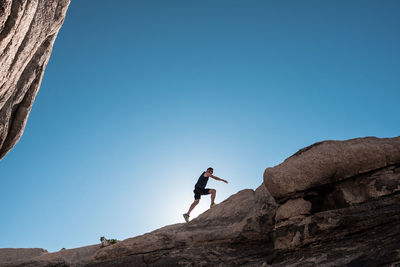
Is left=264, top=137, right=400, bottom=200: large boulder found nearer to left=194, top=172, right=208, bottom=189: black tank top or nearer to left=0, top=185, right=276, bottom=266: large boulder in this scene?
left=0, top=185, right=276, bottom=266: large boulder

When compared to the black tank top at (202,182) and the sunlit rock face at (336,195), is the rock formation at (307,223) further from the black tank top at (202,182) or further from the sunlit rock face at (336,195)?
the black tank top at (202,182)

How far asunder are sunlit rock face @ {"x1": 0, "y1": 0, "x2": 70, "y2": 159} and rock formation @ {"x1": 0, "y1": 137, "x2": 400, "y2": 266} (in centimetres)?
634

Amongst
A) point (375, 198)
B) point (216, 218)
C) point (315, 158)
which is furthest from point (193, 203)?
point (375, 198)

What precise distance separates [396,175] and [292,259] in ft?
13.7

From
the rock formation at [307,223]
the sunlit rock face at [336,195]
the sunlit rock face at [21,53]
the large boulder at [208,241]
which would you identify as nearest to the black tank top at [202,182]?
the large boulder at [208,241]

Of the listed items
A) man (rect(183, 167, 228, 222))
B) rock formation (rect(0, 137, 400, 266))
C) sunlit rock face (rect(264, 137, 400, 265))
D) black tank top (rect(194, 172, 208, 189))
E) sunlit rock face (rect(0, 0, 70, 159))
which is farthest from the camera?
black tank top (rect(194, 172, 208, 189))

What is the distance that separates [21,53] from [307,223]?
9.11 meters

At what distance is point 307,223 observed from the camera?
9.77 meters

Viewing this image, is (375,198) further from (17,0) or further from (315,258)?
(17,0)

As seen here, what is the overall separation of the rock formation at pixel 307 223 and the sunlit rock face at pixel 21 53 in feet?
20.8

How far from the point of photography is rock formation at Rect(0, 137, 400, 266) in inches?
338

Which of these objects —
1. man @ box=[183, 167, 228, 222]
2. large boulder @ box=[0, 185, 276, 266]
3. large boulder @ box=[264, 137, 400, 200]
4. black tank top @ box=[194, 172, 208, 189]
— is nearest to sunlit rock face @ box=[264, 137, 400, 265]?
large boulder @ box=[264, 137, 400, 200]

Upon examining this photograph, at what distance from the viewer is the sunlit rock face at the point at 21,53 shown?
21.9 feet

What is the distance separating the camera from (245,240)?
11938 mm
